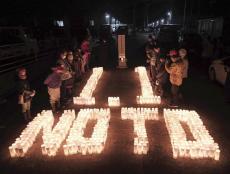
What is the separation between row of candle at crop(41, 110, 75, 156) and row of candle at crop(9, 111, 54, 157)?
29 cm

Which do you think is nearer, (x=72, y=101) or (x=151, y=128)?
(x=151, y=128)

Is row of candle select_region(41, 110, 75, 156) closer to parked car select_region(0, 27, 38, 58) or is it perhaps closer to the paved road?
the paved road

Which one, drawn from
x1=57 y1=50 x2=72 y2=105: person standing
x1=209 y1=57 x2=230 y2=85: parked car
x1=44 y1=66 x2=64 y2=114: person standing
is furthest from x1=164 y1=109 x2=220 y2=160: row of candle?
x1=209 y1=57 x2=230 y2=85: parked car

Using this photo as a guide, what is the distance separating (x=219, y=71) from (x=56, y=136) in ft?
25.6

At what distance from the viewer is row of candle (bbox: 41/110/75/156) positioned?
608 cm

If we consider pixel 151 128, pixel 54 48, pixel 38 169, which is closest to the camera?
pixel 38 169

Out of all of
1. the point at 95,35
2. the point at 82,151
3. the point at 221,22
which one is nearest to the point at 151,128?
the point at 82,151

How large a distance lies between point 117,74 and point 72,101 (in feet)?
17.8

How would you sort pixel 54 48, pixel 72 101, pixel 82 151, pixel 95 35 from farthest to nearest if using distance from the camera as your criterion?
pixel 95 35 → pixel 54 48 → pixel 72 101 → pixel 82 151

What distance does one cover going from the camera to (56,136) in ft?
21.2

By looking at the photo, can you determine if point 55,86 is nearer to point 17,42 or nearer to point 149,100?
point 149,100

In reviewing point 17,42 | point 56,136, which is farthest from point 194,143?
point 17,42

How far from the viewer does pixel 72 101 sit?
32.1ft

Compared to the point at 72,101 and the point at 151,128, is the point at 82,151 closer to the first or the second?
the point at 151,128
